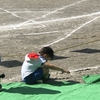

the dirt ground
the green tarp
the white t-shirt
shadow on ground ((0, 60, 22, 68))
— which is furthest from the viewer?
shadow on ground ((0, 60, 22, 68))

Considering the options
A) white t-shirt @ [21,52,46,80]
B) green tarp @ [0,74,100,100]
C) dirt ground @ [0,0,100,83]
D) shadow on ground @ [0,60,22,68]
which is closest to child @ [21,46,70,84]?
white t-shirt @ [21,52,46,80]

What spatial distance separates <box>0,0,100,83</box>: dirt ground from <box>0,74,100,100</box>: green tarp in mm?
402

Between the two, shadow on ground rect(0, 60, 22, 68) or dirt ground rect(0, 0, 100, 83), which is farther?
shadow on ground rect(0, 60, 22, 68)

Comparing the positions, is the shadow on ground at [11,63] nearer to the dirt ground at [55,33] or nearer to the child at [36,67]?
the dirt ground at [55,33]

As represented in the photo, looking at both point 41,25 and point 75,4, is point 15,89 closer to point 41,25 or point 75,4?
point 41,25

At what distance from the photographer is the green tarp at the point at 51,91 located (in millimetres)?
6629

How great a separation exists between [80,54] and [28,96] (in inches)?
113

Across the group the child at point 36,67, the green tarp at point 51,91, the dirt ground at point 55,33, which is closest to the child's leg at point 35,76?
the child at point 36,67

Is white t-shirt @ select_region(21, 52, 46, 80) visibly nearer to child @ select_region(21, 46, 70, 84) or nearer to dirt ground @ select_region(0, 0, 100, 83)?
child @ select_region(21, 46, 70, 84)

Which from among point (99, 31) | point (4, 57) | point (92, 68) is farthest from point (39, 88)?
point (99, 31)

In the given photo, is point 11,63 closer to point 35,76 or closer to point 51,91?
point 35,76

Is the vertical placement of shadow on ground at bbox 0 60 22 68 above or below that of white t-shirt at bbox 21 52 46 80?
below

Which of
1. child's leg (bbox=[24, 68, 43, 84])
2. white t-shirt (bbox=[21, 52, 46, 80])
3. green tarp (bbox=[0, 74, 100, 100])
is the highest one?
white t-shirt (bbox=[21, 52, 46, 80])

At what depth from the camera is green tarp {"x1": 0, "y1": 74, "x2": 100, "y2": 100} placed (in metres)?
6.63
